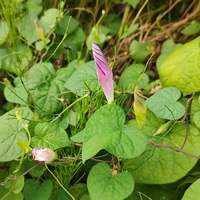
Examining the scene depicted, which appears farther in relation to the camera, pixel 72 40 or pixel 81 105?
pixel 72 40

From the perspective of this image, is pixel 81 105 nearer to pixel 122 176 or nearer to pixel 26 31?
pixel 122 176

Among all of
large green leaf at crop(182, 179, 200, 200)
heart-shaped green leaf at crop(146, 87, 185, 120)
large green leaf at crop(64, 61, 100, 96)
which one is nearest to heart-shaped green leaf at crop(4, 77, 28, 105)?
large green leaf at crop(64, 61, 100, 96)

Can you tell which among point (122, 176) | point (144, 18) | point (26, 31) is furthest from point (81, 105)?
point (144, 18)

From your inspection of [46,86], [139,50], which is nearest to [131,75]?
[139,50]

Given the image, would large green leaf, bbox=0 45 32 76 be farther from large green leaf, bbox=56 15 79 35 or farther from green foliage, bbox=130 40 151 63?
green foliage, bbox=130 40 151 63

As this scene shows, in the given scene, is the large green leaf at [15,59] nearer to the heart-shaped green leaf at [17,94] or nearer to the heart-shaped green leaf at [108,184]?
the heart-shaped green leaf at [17,94]
